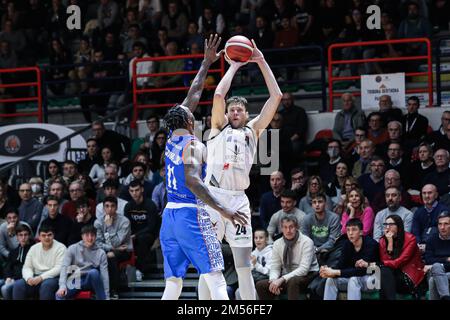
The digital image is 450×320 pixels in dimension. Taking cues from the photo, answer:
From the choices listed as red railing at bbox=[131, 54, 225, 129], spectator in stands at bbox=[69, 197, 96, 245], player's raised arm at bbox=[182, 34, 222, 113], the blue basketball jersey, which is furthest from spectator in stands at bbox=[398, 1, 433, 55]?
the blue basketball jersey

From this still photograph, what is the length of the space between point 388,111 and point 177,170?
7.15 m

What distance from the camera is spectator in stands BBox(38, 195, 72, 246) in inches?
604

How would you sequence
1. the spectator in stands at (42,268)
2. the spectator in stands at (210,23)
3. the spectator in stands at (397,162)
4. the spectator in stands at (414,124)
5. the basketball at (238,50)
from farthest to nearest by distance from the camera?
the spectator in stands at (210,23) → the spectator in stands at (414,124) → the spectator in stands at (397,162) → the spectator in stands at (42,268) → the basketball at (238,50)

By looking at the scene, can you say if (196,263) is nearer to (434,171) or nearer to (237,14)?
(434,171)

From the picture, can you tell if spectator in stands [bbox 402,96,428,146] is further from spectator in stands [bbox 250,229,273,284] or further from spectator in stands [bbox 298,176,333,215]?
spectator in stands [bbox 250,229,273,284]

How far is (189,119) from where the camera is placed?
9.64 m

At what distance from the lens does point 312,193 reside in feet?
48.1

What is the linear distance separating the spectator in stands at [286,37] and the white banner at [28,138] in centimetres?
386

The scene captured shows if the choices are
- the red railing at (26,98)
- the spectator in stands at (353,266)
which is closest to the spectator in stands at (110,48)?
the red railing at (26,98)

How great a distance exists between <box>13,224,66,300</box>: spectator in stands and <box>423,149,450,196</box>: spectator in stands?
5238 mm

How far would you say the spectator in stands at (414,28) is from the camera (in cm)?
1747

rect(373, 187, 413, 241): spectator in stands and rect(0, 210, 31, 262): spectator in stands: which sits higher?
rect(373, 187, 413, 241): spectator in stands

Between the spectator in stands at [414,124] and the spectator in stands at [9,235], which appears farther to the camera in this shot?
the spectator in stands at [414,124]

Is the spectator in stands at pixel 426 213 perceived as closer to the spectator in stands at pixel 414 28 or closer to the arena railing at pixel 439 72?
the arena railing at pixel 439 72
